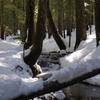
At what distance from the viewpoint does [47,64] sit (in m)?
22.7

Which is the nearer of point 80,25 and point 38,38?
point 38,38

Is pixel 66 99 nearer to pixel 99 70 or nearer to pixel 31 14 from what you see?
pixel 99 70

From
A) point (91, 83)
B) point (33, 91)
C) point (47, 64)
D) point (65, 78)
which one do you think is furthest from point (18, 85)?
point (47, 64)

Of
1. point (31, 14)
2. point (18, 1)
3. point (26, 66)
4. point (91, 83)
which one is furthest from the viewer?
point (18, 1)

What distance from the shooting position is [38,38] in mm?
17516

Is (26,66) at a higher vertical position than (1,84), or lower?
lower

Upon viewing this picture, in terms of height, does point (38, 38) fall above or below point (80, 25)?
above

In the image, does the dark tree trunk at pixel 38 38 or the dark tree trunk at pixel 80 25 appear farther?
the dark tree trunk at pixel 80 25

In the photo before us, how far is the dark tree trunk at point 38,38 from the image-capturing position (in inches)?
680

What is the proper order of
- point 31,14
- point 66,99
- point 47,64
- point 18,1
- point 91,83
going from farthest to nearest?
point 18,1 < point 47,64 < point 31,14 < point 91,83 < point 66,99

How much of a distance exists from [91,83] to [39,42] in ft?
12.0

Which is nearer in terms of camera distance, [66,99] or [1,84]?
[1,84]

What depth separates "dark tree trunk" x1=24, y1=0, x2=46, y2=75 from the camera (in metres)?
17.3

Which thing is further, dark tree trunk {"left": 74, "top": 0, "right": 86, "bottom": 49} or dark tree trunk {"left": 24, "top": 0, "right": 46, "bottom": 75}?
dark tree trunk {"left": 74, "top": 0, "right": 86, "bottom": 49}
